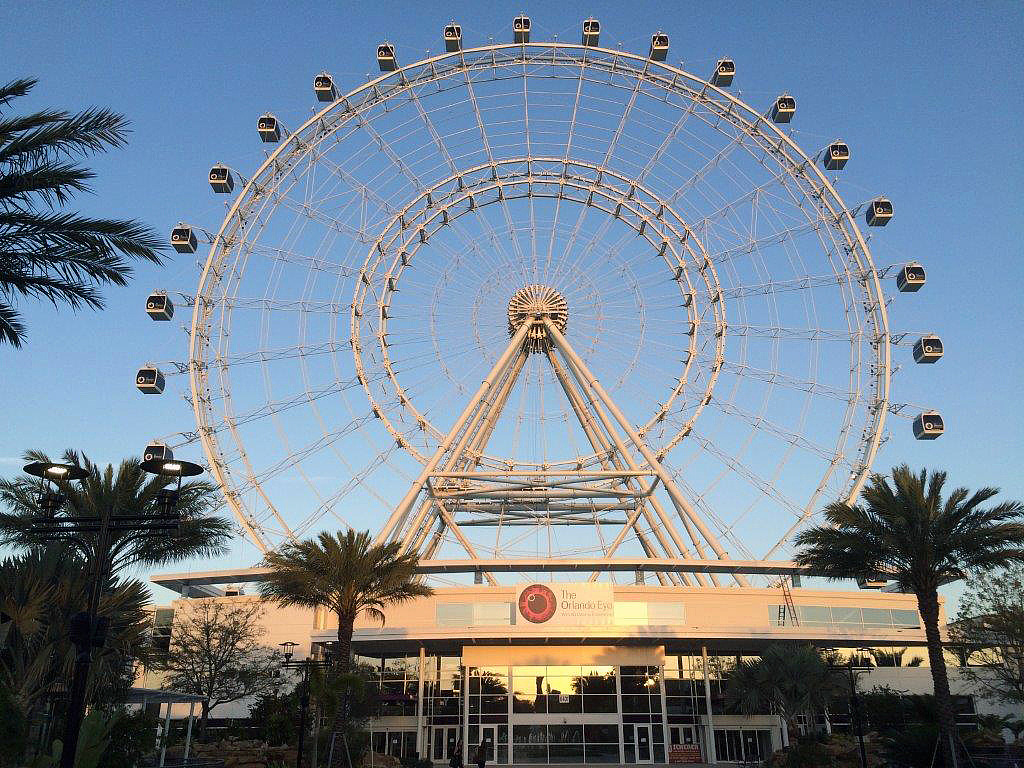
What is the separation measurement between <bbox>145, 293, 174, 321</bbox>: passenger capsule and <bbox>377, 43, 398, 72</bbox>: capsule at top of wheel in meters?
14.9

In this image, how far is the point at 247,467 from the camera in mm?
37250

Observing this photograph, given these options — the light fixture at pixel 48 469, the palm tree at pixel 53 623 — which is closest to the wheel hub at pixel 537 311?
the palm tree at pixel 53 623

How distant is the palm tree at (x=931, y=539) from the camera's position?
22.6 metres

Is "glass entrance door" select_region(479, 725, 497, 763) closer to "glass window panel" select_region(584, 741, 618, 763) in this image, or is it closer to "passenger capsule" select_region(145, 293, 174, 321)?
"glass window panel" select_region(584, 741, 618, 763)

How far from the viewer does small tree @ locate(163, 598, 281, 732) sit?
3831 centimetres

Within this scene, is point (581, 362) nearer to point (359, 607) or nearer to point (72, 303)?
point (359, 607)

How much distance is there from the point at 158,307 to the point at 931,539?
31.9m

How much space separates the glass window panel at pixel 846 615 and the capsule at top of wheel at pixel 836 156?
20243 millimetres

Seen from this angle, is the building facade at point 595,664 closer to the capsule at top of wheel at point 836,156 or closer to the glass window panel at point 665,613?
the glass window panel at point 665,613

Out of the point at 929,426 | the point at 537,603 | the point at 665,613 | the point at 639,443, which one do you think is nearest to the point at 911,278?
the point at 929,426

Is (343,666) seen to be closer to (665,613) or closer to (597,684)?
(597,684)

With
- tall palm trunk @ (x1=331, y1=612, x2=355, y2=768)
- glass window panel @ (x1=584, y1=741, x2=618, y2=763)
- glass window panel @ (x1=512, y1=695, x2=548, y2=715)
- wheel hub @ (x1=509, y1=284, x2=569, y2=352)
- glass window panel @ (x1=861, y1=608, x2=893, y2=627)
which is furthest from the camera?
wheel hub @ (x1=509, y1=284, x2=569, y2=352)

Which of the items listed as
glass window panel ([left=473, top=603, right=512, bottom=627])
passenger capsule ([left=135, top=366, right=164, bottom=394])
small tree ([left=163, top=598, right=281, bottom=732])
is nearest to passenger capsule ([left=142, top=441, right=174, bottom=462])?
passenger capsule ([left=135, top=366, right=164, bottom=394])

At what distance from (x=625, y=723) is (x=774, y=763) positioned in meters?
7.18
